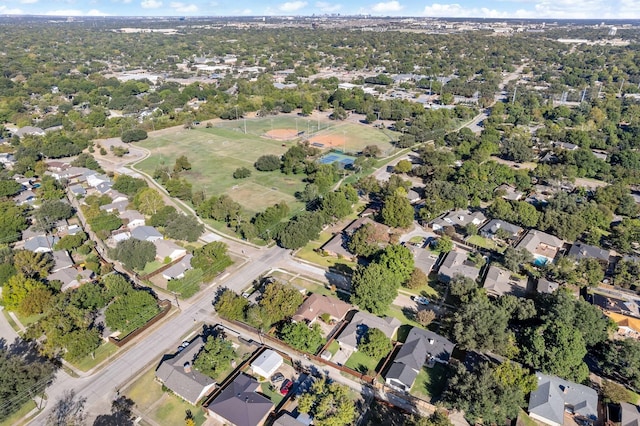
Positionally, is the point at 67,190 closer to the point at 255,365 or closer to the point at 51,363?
the point at 51,363

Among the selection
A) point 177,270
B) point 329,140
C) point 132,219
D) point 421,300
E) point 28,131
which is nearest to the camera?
point 421,300

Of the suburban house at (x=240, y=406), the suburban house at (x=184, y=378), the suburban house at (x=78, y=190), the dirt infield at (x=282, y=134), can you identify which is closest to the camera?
the suburban house at (x=240, y=406)

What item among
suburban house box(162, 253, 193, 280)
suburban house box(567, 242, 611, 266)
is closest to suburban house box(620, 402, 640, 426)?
suburban house box(567, 242, 611, 266)

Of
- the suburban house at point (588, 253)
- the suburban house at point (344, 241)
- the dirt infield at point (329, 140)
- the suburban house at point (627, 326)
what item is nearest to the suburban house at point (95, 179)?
the suburban house at point (344, 241)

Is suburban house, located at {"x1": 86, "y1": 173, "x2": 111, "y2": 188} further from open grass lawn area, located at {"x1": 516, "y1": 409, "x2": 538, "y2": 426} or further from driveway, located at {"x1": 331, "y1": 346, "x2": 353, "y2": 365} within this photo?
open grass lawn area, located at {"x1": 516, "y1": 409, "x2": 538, "y2": 426}

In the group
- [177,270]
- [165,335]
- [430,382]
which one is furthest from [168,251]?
[430,382]

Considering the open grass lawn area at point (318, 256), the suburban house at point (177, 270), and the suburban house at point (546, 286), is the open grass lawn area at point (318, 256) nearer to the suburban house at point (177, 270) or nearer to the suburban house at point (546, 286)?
the suburban house at point (177, 270)

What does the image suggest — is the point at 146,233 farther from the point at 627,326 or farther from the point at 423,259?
the point at 627,326
